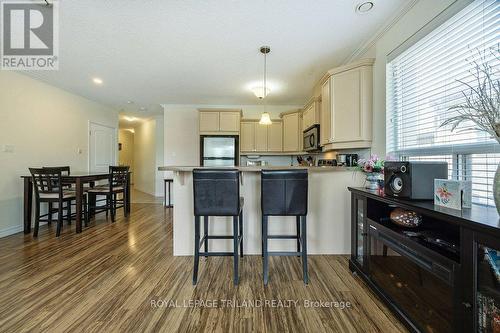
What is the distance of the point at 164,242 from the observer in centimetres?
283

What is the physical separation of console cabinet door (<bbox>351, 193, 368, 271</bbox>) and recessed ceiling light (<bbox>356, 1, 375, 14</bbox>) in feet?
5.54

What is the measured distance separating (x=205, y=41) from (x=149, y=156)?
18.1ft

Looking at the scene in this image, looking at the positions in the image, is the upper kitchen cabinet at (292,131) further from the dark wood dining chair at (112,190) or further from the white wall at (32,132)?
the white wall at (32,132)

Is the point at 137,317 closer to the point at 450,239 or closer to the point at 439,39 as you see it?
the point at 450,239

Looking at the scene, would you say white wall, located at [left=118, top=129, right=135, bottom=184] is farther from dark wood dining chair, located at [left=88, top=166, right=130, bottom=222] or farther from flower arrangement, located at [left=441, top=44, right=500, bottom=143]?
flower arrangement, located at [left=441, top=44, right=500, bottom=143]

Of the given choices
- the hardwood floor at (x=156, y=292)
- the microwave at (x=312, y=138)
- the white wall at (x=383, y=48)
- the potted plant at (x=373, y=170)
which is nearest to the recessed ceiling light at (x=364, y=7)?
the white wall at (x=383, y=48)

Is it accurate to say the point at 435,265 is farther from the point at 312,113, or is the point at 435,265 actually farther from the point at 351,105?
the point at 312,113

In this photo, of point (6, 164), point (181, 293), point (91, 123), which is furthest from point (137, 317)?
point (91, 123)

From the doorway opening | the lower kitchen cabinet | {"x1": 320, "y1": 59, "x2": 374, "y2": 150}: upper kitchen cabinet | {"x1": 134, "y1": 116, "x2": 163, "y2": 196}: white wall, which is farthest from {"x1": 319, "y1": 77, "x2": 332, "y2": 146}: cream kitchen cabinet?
{"x1": 134, "y1": 116, "x2": 163, "y2": 196}: white wall

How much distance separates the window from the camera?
130 cm

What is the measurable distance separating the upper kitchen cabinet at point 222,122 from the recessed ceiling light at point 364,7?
2980 mm

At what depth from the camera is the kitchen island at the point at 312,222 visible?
2432 millimetres

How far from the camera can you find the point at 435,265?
114 centimetres

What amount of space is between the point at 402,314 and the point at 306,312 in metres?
0.60
